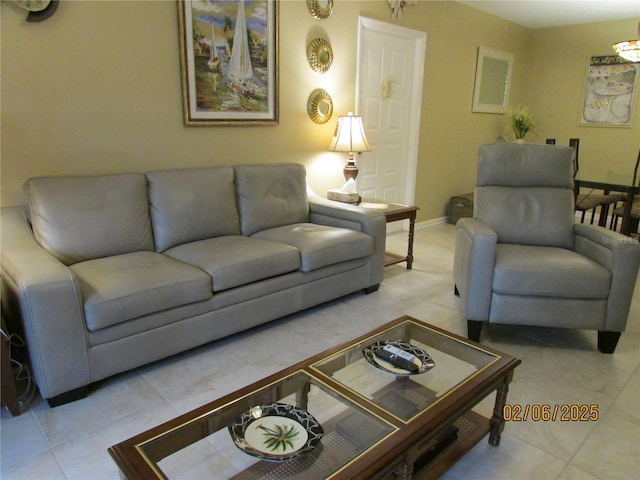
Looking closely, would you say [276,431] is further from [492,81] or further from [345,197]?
[492,81]

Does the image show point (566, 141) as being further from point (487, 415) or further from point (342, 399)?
point (342, 399)

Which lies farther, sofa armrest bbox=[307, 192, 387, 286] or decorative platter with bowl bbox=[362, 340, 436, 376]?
sofa armrest bbox=[307, 192, 387, 286]

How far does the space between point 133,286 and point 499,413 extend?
1602mm

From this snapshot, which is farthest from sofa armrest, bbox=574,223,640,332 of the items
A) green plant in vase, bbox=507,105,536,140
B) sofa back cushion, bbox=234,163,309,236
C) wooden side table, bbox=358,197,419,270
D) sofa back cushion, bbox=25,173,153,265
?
green plant in vase, bbox=507,105,536,140

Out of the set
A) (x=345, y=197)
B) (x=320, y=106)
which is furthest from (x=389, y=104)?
(x=345, y=197)

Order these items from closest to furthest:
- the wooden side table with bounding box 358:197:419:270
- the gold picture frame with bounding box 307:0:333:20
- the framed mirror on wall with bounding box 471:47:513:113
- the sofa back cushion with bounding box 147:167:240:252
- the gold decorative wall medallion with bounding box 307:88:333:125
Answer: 1. the sofa back cushion with bounding box 147:167:240:252
2. the wooden side table with bounding box 358:197:419:270
3. the gold picture frame with bounding box 307:0:333:20
4. the gold decorative wall medallion with bounding box 307:88:333:125
5. the framed mirror on wall with bounding box 471:47:513:113

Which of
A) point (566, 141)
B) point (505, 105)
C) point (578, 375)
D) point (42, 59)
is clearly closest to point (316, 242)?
point (578, 375)

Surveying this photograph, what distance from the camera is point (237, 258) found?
2.40 metres

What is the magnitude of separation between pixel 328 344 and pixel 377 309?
59cm

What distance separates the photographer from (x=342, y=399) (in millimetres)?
1408

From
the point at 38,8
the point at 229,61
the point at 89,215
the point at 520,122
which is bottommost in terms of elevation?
the point at 89,215

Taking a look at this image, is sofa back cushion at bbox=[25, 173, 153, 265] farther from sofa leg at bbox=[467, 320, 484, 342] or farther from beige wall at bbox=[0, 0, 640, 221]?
sofa leg at bbox=[467, 320, 484, 342]

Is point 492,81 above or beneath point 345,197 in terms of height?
above

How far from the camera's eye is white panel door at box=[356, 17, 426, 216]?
4.18m
